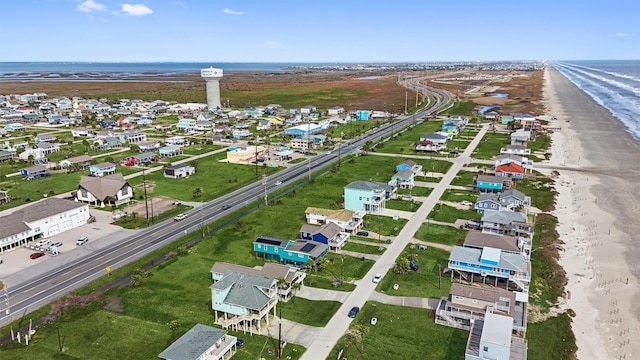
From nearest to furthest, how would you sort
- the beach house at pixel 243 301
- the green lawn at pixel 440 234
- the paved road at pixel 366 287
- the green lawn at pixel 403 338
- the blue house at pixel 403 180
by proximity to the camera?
the green lawn at pixel 403 338 → the paved road at pixel 366 287 → the beach house at pixel 243 301 → the green lawn at pixel 440 234 → the blue house at pixel 403 180

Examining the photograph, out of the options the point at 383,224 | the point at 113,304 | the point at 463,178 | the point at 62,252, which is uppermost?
the point at 463,178

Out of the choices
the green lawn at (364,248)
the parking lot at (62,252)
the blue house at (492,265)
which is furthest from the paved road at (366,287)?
the parking lot at (62,252)

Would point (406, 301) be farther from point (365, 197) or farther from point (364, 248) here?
point (365, 197)

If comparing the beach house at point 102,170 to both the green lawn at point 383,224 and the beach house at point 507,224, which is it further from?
the beach house at point 507,224

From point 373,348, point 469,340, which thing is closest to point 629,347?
point 469,340

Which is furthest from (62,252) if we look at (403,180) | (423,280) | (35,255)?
(403,180)

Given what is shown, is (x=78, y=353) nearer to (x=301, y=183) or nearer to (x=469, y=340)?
(x=469, y=340)
